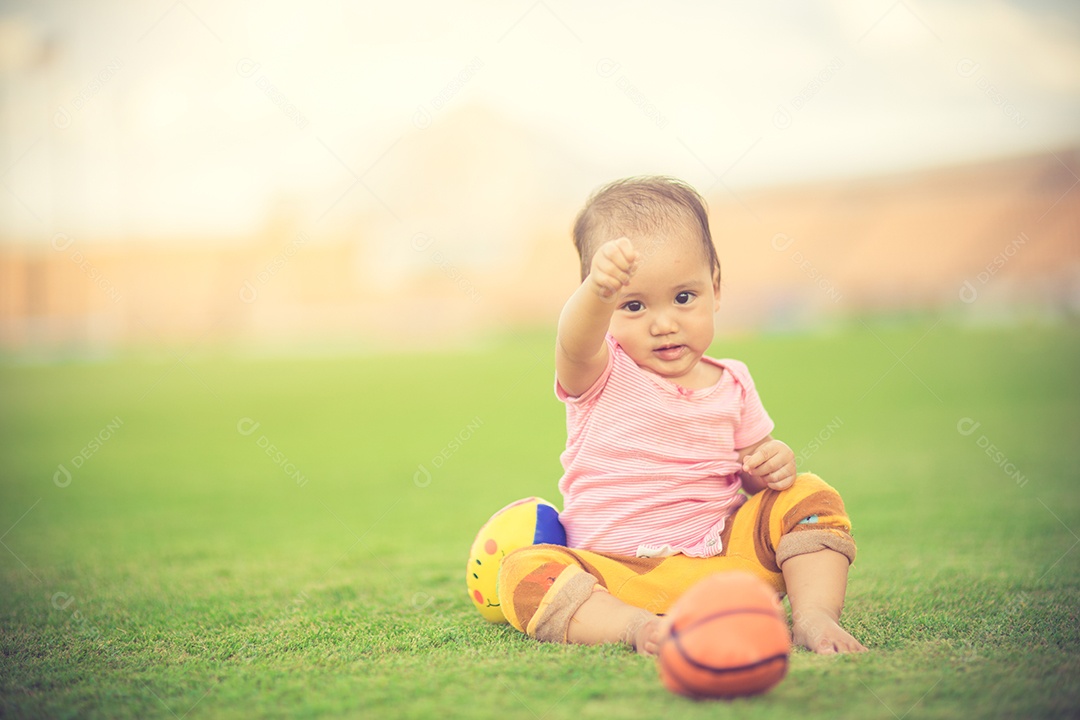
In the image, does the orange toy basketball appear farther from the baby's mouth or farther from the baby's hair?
the baby's hair

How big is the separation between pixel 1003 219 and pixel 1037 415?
1027 inches

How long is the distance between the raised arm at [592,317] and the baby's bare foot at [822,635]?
73 cm

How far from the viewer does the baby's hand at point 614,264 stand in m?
1.81

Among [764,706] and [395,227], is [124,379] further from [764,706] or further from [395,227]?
[395,227]

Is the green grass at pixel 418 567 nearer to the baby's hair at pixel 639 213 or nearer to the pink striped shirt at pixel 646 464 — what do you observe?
the pink striped shirt at pixel 646 464

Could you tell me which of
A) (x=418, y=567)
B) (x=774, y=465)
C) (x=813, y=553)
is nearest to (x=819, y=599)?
(x=813, y=553)

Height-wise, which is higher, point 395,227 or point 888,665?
point 395,227

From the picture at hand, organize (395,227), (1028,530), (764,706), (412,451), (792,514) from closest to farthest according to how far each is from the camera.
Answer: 1. (764,706)
2. (792,514)
3. (1028,530)
4. (412,451)
5. (395,227)

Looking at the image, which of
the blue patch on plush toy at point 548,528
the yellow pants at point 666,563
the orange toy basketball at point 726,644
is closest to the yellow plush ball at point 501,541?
the blue patch on plush toy at point 548,528

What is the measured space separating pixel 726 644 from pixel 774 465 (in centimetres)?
70

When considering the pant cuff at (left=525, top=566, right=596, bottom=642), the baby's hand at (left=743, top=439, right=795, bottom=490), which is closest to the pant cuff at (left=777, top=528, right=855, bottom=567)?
the baby's hand at (left=743, top=439, right=795, bottom=490)

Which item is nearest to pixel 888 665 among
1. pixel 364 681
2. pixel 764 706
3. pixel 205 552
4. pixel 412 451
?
pixel 764 706

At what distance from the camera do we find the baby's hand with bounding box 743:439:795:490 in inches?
84.5

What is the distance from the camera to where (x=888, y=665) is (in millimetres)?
1720
